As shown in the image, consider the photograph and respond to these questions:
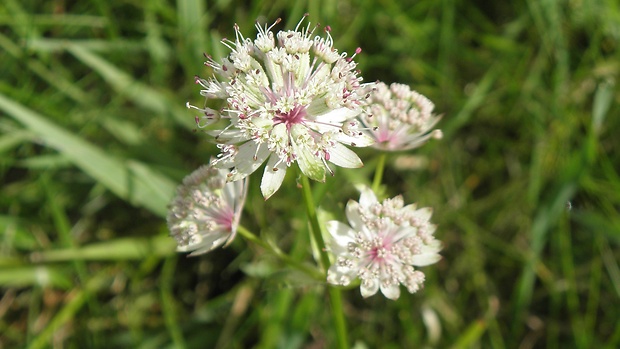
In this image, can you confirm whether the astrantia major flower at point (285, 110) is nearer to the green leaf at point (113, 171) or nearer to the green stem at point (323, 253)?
the green stem at point (323, 253)

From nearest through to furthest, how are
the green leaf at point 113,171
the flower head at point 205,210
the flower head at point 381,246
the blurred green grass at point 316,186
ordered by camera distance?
the flower head at point 381,246
the flower head at point 205,210
the green leaf at point 113,171
the blurred green grass at point 316,186

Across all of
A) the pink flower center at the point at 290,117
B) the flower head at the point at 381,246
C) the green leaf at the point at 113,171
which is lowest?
the flower head at the point at 381,246

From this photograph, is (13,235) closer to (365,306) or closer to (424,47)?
(365,306)

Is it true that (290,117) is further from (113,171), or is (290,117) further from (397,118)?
(113,171)

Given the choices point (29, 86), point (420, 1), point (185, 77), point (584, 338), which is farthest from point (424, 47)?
point (29, 86)

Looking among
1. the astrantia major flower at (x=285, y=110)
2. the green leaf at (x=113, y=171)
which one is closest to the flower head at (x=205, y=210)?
the astrantia major flower at (x=285, y=110)

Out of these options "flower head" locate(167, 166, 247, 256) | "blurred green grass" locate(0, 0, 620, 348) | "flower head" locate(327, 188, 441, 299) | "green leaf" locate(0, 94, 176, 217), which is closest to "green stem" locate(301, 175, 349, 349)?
"flower head" locate(327, 188, 441, 299)

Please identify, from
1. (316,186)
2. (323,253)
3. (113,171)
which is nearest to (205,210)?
(323,253)

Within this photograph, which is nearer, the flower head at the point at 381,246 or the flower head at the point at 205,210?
the flower head at the point at 381,246
